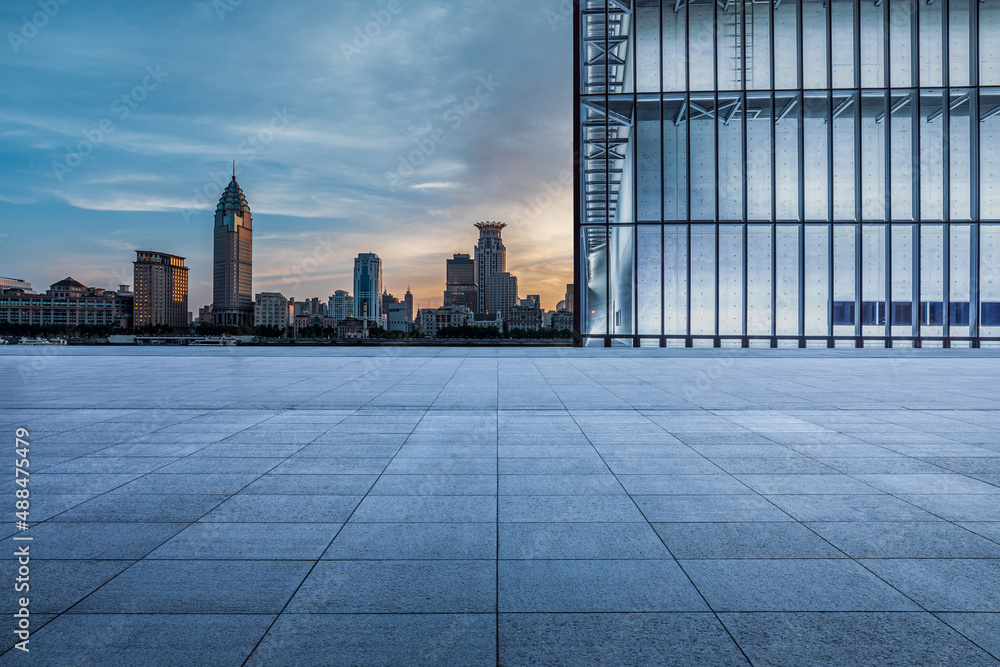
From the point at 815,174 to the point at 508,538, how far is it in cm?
3127

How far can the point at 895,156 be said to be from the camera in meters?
28.1

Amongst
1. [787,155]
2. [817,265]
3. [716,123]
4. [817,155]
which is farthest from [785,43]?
[817,265]

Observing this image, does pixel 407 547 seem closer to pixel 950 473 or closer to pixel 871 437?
pixel 950 473

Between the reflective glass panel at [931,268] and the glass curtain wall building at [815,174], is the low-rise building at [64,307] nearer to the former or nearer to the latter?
the glass curtain wall building at [815,174]

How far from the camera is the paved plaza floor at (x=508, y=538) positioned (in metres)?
2.72

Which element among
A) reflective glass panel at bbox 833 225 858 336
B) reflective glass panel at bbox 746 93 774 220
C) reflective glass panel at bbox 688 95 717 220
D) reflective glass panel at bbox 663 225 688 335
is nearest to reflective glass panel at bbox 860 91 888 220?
reflective glass panel at bbox 833 225 858 336

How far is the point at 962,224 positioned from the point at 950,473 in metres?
30.5

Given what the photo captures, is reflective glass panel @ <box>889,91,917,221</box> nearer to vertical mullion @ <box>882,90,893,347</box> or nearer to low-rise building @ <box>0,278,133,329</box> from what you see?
vertical mullion @ <box>882,90,893,347</box>

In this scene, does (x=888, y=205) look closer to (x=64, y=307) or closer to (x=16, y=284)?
(x=64, y=307)

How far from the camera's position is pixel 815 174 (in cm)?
2819

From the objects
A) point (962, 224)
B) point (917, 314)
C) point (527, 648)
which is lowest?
point (527, 648)

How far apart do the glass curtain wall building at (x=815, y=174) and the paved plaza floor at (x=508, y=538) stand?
66.9ft

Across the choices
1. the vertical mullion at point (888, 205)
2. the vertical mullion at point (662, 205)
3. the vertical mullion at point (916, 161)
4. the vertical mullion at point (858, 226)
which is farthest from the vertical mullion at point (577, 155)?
the vertical mullion at point (916, 161)

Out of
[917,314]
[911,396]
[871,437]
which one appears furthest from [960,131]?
[871,437]
